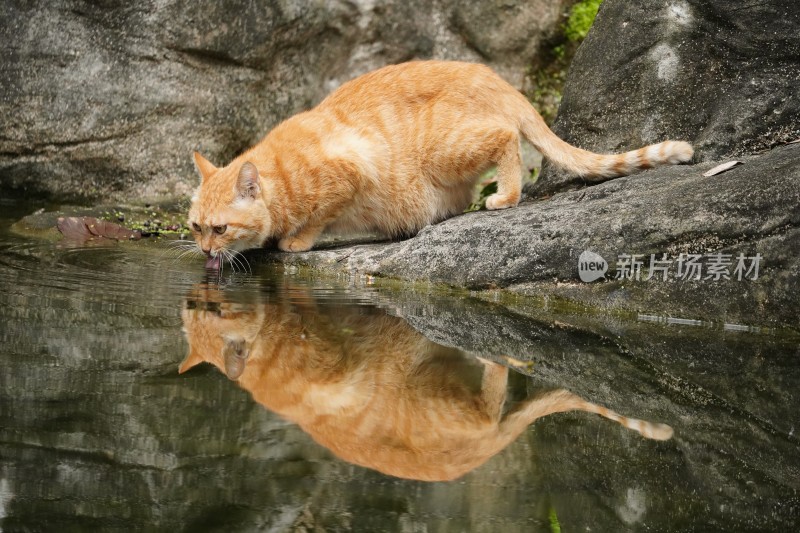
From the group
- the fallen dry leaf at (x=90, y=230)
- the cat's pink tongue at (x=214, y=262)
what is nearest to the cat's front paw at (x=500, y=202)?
the cat's pink tongue at (x=214, y=262)

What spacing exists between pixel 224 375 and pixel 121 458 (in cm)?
91

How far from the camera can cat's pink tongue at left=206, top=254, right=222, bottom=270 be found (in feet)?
20.9

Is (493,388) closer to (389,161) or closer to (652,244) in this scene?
(652,244)

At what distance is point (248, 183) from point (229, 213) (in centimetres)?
25

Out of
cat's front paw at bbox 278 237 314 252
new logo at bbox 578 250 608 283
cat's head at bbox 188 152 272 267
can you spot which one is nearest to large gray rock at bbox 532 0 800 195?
new logo at bbox 578 250 608 283

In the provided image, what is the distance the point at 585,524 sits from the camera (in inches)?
98.3

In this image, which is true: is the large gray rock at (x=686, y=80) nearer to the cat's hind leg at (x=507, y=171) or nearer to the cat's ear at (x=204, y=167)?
the cat's hind leg at (x=507, y=171)

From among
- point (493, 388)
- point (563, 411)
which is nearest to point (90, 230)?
point (493, 388)

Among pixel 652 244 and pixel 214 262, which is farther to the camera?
pixel 214 262

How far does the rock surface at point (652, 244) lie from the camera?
4.98 m

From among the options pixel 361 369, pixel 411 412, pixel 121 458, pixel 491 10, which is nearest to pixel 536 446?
pixel 411 412

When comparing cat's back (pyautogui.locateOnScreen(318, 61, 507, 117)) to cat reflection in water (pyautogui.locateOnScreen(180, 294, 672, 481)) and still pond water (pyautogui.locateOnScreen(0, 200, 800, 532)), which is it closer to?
still pond water (pyautogui.locateOnScreen(0, 200, 800, 532))

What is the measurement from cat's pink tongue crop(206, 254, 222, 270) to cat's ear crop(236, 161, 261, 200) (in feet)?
1.53

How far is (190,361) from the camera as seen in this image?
380 cm
